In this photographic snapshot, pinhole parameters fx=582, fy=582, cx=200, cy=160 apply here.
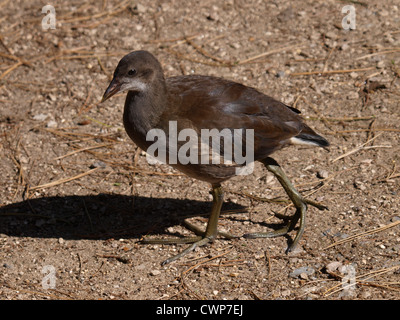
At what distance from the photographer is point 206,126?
4020 millimetres

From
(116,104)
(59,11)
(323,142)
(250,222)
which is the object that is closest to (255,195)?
(250,222)

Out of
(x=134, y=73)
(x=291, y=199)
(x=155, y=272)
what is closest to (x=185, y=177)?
(x=291, y=199)

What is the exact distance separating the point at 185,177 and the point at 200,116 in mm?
1170

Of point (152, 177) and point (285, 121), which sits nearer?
point (285, 121)

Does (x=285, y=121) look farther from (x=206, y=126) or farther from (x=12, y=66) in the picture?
(x=12, y=66)

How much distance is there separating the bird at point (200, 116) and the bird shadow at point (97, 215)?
49cm

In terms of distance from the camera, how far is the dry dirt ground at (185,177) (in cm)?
402

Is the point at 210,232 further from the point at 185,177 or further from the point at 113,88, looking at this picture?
the point at 113,88

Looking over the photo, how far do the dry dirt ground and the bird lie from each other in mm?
322

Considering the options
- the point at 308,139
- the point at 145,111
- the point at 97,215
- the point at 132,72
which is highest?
the point at 132,72

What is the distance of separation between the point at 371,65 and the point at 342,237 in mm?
2357

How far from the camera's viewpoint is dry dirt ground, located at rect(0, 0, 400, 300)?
13.2 ft

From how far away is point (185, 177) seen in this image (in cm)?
510

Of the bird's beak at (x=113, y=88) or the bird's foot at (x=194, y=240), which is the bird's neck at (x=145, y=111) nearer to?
the bird's beak at (x=113, y=88)
